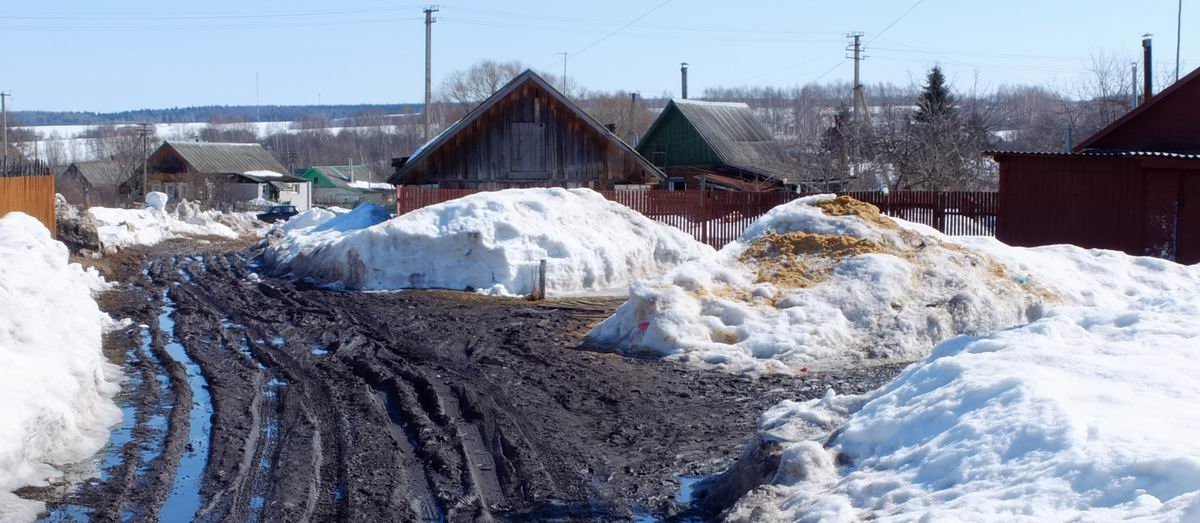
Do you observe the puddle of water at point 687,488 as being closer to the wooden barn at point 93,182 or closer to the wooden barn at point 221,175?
the wooden barn at point 93,182

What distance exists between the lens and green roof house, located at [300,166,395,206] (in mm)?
92500

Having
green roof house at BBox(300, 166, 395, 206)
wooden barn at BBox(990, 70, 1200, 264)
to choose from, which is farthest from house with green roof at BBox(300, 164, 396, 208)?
wooden barn at BBox(990, 70, 1200, 264)

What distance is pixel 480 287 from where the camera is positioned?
22016 mm

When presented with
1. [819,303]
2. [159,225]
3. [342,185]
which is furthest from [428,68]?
[342,185]

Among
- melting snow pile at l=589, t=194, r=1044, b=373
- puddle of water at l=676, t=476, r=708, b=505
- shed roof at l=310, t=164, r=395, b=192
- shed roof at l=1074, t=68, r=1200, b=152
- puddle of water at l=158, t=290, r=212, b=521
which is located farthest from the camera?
shed roof at l=310, t=164, r=395, b=192

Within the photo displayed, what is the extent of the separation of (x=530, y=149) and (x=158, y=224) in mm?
17954

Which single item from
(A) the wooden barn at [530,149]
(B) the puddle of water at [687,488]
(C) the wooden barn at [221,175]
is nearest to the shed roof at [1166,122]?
(A) the wooden barn at [530,149]

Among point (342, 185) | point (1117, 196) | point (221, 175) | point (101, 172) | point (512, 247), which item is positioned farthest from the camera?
point (342, 185)

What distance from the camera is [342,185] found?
10344cm

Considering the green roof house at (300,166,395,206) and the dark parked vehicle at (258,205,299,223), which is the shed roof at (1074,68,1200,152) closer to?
the dark parked vehicle at (258,205,299,223)

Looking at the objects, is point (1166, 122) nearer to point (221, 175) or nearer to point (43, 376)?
point (43, 376)

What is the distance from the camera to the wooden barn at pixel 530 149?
34.0 m

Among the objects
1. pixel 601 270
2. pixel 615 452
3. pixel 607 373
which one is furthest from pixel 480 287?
pixel 615 452

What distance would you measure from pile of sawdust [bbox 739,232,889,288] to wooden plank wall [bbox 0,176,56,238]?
46.1 feet
